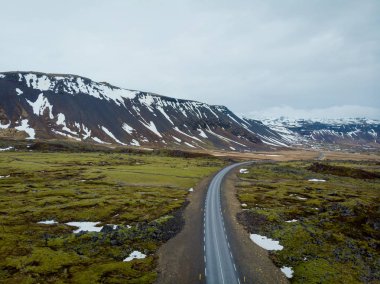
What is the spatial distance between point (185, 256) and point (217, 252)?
15.7 ft

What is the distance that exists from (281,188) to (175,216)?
5082cm

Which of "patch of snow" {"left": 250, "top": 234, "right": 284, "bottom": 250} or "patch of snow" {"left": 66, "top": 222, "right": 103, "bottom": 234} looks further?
"patch of snow" {"left": 66, "top": 222, "right": 103, "bottom": 234}

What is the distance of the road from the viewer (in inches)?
1496

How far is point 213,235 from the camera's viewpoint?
52.6 metres

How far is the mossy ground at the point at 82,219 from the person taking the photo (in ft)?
126

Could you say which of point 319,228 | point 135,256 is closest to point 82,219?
point 135,256

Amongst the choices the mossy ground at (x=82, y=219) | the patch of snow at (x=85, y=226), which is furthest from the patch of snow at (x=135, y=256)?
the patch of snow at (x=85, y=226)

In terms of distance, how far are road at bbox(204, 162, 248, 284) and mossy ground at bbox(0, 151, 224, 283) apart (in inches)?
285

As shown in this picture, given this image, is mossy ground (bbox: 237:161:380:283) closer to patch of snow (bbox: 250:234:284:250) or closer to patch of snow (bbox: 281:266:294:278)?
patch of snow (bbox: 281:266:294:278)

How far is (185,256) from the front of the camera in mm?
44188

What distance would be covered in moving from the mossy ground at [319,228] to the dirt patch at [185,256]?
10573 mm

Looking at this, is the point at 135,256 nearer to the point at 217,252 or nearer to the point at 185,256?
the point at 185,256

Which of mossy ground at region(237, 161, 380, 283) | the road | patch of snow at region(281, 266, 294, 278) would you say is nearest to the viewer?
the road

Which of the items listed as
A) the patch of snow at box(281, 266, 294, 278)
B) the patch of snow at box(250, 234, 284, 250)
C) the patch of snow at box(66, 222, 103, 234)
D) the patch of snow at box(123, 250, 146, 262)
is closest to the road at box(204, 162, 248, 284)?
the patch of snow at box(250, 234, 284, 250)
